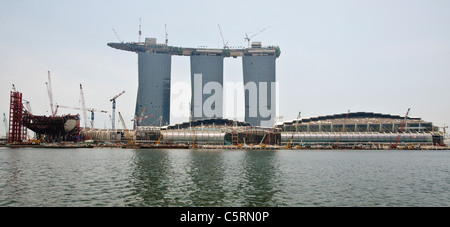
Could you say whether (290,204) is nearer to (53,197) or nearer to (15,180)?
(53,197)

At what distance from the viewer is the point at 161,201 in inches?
1412

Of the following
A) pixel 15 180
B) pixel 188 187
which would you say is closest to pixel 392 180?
pixel 188 187

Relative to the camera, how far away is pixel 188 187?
4519 centimetres

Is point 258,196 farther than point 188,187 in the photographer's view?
No

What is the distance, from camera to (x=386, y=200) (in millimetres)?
37875

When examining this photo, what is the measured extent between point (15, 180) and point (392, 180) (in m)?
59.9
